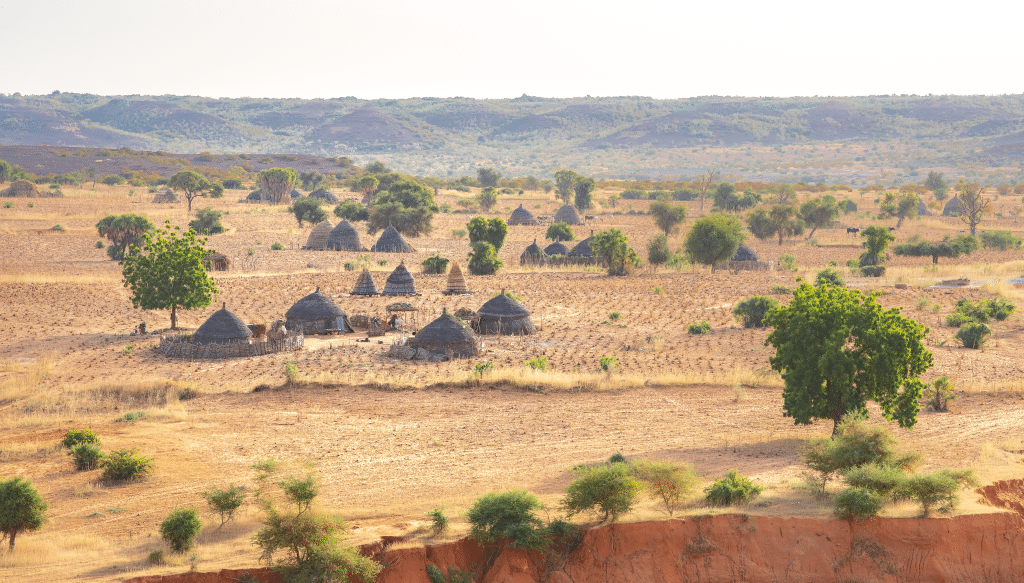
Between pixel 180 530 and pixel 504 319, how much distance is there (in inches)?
686

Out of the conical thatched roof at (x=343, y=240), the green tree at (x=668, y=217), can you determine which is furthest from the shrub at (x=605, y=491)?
the green tree at (x=668, y=217)

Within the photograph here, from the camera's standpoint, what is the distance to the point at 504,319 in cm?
3042

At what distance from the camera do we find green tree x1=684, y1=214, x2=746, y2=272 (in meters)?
49.6

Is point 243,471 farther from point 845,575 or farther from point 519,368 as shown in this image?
point 845,575

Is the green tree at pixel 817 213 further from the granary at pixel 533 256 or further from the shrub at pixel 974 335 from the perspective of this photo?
the shrub at pixel 974 335

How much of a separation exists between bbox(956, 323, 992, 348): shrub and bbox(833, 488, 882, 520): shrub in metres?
16.4

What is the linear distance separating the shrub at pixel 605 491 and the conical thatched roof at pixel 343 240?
4212cm

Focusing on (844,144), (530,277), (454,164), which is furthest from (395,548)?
(844,144)

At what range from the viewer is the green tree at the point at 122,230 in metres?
47.4

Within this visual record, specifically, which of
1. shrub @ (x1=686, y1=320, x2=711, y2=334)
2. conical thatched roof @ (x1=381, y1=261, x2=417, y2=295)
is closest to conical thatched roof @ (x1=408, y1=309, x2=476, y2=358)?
shrub @ (x1=686, y1=320, x2=711, y2=334)

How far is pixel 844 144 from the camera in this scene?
645 feet

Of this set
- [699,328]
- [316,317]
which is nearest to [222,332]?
[316,317]

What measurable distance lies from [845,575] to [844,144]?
199 meters

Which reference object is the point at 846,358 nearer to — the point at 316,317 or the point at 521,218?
the point at 316,317
